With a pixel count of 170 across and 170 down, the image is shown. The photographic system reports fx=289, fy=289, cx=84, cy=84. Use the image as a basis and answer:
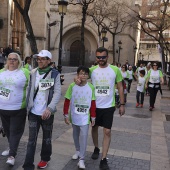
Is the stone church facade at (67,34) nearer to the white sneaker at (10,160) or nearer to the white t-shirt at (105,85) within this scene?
the white t-shirt at (105,85)

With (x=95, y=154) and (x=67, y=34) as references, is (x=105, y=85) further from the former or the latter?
(x=67, y=34)

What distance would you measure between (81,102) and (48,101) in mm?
595

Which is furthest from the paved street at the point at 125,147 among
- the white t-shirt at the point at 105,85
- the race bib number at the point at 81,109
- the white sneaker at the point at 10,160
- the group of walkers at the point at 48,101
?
the white t-shirt at the point at 105,85

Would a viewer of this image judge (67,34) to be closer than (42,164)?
No

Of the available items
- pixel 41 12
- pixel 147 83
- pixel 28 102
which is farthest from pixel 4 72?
pixel 41 12

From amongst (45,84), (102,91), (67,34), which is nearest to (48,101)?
(45,84)

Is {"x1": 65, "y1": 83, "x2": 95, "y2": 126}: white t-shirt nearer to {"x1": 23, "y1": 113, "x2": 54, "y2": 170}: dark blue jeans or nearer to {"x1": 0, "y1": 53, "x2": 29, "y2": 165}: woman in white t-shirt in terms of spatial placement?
{"x1": 23, "y1": 113, "x2": 54, "y2": 170}: dark blue jeans

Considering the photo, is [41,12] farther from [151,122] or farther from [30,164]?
[30,164]

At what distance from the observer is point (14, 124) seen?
15.6ft

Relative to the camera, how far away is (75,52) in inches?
1908

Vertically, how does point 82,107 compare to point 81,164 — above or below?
above

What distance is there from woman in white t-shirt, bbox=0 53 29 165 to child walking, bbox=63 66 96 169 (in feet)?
2.45

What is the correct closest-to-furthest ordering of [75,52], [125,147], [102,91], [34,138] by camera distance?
[34,138] → [102,91] → [125,147] → [75,52]

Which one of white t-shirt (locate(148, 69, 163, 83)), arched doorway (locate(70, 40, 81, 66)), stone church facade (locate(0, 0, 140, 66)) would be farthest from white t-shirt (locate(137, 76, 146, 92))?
arched doorway (locate(70, 40, 81, 66))
